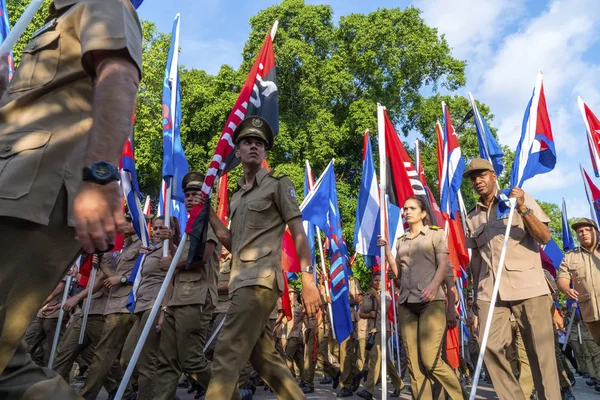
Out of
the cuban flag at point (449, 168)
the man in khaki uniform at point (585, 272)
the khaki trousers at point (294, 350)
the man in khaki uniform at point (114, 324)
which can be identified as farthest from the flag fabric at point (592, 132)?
the khaki trousers at point (294, 350)

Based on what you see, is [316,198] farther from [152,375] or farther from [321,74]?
[321,74]

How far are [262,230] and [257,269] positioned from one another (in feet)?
1.10

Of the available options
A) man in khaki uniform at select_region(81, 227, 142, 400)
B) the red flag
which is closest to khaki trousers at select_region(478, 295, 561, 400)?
man in khaki uniform at select_region(81, 227, 142, 400)

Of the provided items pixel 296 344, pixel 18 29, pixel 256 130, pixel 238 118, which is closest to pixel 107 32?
pixel 18 29

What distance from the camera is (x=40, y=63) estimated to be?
2.13m

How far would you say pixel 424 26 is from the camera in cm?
2662

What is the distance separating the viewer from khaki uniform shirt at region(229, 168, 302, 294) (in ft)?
13.6

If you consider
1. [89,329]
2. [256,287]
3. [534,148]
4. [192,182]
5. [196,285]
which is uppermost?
[534,148]

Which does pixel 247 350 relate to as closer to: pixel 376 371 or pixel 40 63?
pixel 40 63

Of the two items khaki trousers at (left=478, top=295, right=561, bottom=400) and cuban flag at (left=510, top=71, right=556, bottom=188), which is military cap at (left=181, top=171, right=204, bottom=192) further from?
cuban flag at (left=510, top=71, right=556, bottom=188)

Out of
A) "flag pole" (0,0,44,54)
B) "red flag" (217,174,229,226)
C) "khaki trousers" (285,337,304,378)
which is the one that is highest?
"red flag" (217,174,229,226)

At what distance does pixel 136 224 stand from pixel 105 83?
5.56m

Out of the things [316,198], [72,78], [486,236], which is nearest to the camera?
[72,78]

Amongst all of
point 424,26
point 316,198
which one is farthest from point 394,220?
point 424,26
